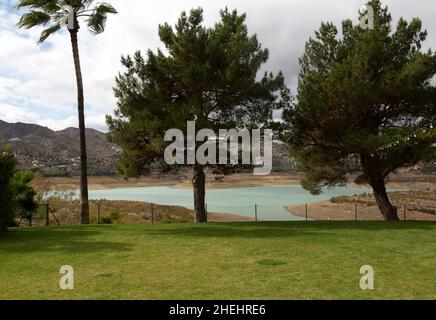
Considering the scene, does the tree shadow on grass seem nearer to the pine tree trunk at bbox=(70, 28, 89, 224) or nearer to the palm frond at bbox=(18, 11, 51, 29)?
the pine tree trunk at bbox=(70, 28, 89, 224)

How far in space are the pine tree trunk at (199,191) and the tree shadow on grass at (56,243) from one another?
5.94 metres

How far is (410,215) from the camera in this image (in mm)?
42125

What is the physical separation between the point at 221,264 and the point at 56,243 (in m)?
6.61

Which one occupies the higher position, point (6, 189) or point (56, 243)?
point (6, 189)

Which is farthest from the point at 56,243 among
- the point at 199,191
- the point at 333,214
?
the point at 333,214

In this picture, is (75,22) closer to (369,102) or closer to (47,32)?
(47,32)

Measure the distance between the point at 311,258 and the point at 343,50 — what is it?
15912mm

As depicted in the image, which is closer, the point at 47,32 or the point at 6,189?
the point at 6,189

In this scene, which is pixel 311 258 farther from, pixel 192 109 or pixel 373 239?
pixel 192 109

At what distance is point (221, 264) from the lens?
980cm

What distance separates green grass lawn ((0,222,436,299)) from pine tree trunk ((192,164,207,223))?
5104 mm

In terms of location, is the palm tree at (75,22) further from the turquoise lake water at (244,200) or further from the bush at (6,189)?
the turquoise lake water at (244,200)

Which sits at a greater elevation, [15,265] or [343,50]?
[343,50]
